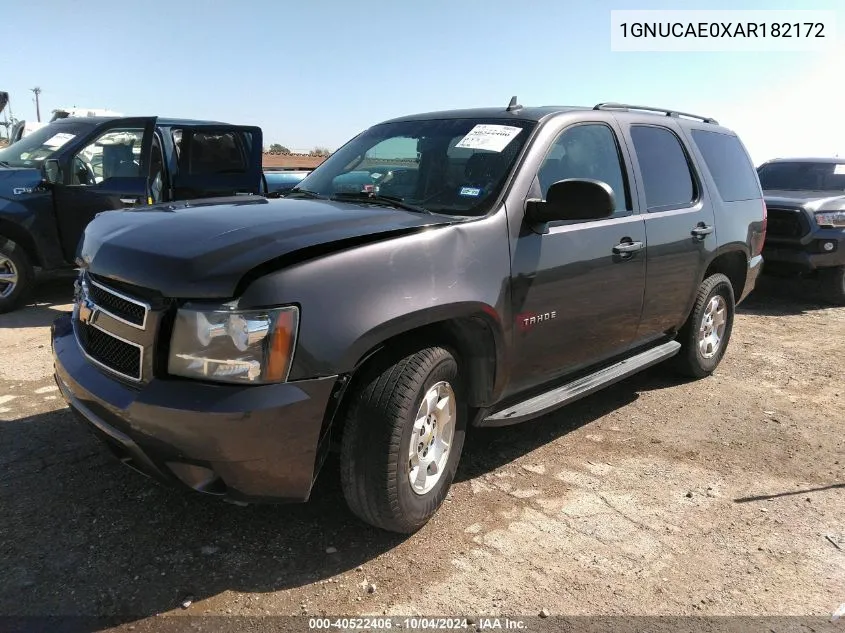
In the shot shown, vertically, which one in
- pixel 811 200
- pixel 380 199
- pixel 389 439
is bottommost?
pixel 389 439

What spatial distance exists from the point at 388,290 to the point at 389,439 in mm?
590

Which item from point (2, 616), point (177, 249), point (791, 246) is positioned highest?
point (177, 249)

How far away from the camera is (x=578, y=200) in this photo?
9.96ft

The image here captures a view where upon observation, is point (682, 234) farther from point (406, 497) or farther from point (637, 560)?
point (406, 497)

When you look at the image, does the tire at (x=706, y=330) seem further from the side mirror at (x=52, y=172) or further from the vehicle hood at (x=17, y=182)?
the vehicle hood at (x=17, y=182)

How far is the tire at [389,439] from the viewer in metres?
2.58

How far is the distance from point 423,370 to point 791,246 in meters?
A: 7.46

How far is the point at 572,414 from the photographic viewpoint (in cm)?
445

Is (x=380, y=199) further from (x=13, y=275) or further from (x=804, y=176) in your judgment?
(x=804, y=176)

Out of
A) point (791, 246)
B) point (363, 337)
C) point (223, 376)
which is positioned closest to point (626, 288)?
point (363, 337)

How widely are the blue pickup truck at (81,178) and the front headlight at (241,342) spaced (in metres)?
4.03

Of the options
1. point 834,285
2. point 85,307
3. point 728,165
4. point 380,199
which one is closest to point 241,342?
point 85,307

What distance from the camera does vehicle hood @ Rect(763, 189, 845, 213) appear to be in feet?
27.2

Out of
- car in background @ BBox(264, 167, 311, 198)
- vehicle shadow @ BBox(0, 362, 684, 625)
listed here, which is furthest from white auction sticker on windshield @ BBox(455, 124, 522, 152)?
car in background @ BBox(264, 167, 311, 198)
